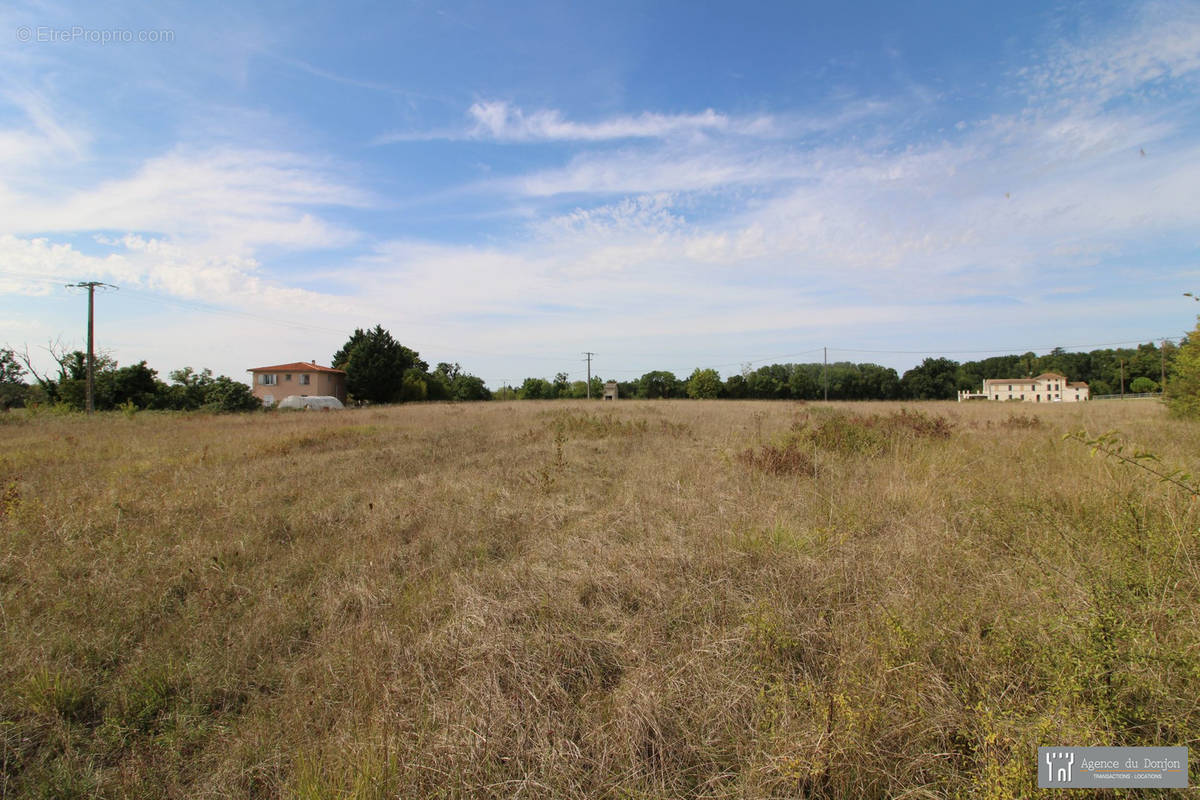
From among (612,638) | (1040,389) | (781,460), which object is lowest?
(612,638)

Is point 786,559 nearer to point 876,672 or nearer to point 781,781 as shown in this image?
point 876,672

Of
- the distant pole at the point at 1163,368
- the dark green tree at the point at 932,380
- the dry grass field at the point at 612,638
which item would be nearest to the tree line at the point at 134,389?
the dry grass field at the point at 612,638

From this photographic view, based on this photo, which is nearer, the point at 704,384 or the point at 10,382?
the point at 10,382

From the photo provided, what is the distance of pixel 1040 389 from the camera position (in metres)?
79.7

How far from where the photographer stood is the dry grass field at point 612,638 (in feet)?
6.84

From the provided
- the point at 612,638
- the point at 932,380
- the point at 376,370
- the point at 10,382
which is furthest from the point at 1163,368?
the point at 10,382

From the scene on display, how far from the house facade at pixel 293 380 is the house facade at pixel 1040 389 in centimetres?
8755

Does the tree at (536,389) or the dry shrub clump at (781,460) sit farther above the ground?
the tree at (536,389)

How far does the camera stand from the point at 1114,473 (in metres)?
5.17

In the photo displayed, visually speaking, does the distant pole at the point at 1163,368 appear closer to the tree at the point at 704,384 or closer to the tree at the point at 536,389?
→ the tree at the point at 704,384

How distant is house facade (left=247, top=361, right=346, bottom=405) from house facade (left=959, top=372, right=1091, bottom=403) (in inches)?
3447

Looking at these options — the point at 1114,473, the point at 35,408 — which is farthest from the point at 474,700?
the point at 35,408

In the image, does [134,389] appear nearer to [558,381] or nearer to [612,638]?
[612,638]

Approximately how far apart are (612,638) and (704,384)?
72576 mm
